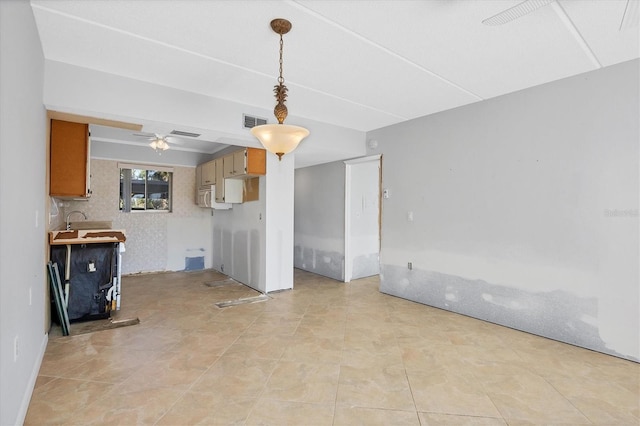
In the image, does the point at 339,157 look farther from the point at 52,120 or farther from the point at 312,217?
the point at 52,120

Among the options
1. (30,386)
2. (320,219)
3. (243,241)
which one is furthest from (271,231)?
(30,386)

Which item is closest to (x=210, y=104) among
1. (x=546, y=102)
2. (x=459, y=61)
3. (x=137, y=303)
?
(x=459, y=61)

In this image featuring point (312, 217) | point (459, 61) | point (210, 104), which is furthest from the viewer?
point (312, 217)

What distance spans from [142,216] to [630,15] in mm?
7332

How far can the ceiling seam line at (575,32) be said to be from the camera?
212 cm

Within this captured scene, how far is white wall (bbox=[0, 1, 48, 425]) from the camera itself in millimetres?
1553

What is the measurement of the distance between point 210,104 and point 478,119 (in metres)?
3.24

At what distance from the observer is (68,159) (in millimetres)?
3459

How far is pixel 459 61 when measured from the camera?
285cm

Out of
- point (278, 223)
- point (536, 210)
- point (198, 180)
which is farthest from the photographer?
point (198, 180)

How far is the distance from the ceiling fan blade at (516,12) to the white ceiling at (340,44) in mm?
44

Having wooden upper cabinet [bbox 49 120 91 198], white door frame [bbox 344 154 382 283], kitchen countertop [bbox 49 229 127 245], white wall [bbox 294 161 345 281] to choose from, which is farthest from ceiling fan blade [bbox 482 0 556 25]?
kitchen countertop [bbox 49 229 127 245]

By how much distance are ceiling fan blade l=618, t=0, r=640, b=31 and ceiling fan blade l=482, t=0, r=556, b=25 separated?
51 cm

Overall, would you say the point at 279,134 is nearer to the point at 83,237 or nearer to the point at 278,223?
the point at 278,223
